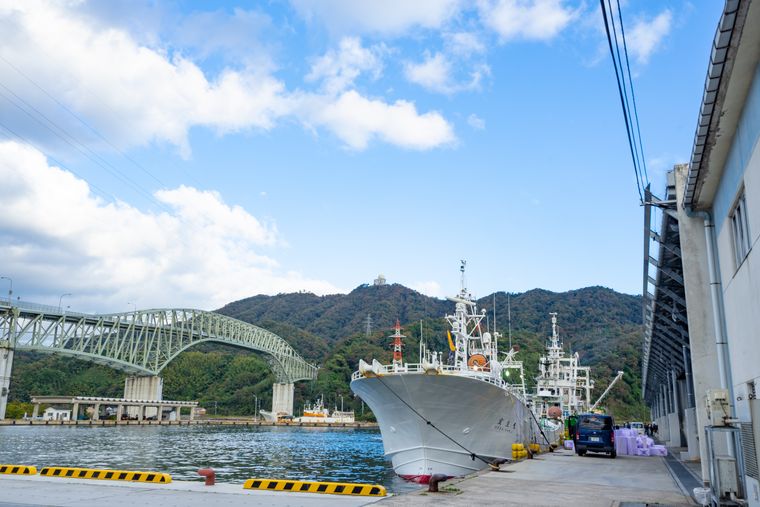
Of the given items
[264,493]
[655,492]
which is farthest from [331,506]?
[655,492]

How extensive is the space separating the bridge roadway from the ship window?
309ft

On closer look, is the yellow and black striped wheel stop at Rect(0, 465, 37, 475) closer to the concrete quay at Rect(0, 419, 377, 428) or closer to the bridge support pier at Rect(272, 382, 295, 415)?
the concrete quay at Rect(0, 419, 377, 428)

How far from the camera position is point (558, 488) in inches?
623

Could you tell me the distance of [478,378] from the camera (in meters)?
24.9

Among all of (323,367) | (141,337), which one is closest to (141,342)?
(141,337)

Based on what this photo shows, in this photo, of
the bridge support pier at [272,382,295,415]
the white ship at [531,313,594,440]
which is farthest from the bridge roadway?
the white ship at [531,313,594,440]

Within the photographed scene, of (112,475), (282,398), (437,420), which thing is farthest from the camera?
(282,398)

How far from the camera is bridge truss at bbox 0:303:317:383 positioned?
9200 centimetres

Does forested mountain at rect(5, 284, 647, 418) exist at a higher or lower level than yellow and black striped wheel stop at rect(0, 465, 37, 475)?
higher

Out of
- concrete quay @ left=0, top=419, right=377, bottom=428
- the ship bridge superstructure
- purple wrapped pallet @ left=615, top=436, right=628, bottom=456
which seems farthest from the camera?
concrete quay @ left=0, top=419, right=377, bottom=428

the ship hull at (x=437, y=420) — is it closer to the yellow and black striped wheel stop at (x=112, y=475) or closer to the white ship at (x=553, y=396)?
the yellow and black striped wheel stop at (x=112, y=475)

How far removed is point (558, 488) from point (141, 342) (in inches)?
4579

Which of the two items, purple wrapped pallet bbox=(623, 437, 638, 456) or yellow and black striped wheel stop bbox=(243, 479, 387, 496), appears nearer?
yellow and black striped wheel stop bbox=(243, 479, 387, 496)

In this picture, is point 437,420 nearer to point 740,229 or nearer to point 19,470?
point 740,229
